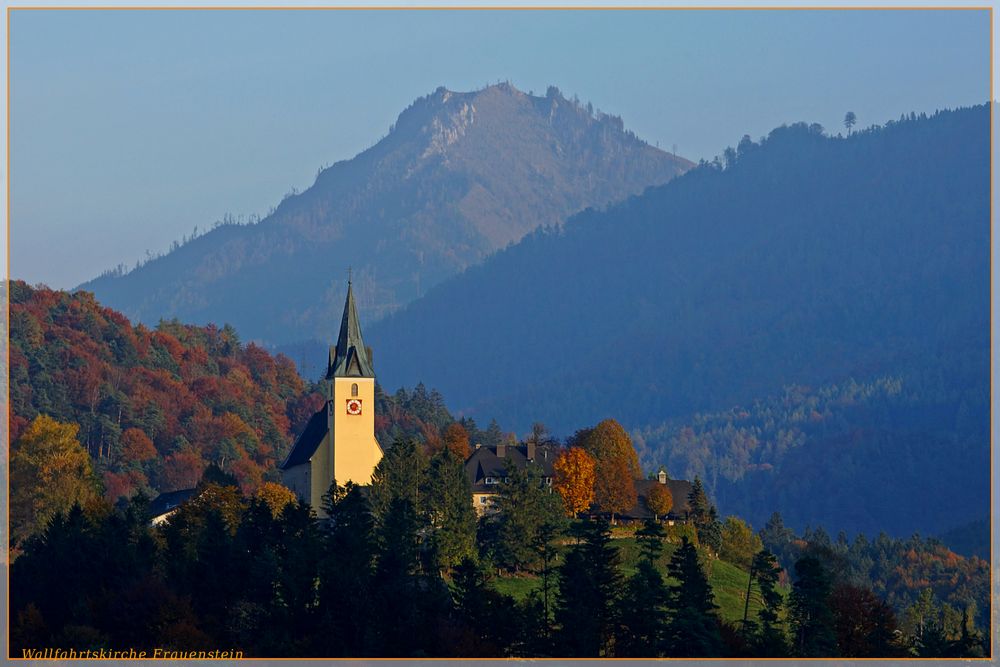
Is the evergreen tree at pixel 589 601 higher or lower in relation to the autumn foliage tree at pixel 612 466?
lower

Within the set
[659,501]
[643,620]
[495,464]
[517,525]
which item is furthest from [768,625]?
[495,464]

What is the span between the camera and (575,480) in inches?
3959

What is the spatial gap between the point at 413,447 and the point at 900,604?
2916 inches

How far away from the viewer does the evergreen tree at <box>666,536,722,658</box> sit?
69938 mm

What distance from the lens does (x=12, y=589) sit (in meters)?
79.6

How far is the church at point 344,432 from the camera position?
341ft

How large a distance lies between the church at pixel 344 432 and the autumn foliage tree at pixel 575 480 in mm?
10106

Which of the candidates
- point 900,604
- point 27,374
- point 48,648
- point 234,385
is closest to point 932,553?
point 900,604

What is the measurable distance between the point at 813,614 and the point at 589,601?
28.2 ft

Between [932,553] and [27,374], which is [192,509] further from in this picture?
[932,553]

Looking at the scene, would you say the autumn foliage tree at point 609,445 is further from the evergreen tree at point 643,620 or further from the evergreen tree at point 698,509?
the evergreen tree at point 643,620

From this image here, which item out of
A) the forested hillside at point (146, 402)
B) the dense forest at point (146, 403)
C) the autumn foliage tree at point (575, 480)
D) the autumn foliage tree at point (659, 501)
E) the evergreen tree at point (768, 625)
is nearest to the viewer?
the evergreen tree at point (768, 625)

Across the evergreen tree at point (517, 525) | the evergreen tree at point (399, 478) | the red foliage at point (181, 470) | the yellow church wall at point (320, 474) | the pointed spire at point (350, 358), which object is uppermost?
the red foliage at point (181, 470)

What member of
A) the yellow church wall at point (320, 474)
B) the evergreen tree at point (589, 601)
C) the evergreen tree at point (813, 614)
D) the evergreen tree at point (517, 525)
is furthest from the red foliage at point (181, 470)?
the evergreen tree at point (813, 614)
